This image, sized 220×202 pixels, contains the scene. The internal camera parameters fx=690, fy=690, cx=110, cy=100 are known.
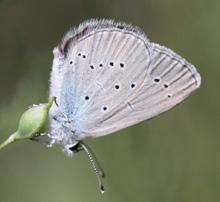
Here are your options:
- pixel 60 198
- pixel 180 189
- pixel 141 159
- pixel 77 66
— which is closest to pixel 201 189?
pixel 180 189

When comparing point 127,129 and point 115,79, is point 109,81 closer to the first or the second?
point 115,79

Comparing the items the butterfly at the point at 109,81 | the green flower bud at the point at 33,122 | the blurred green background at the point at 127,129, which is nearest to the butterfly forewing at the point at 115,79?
the butterfly at the point at 109,81

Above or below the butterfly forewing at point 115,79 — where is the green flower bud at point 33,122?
below

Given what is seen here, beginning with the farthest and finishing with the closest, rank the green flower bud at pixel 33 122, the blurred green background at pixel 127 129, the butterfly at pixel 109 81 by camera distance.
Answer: the blurred green background at pixel 127 129 < the butterfly at pixel 109 81 < the green flower bud at pixel 33 122

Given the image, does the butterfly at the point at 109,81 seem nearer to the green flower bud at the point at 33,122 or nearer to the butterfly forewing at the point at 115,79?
the butterfly forewing at the point at 115,79

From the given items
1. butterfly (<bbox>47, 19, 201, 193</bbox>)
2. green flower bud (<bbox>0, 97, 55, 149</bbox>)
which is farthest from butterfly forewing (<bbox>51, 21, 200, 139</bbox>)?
green flower bud (<bbox>0, 97, 55, 149</bbox>)

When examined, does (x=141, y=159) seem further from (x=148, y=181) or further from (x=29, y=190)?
(x=29, y=190)

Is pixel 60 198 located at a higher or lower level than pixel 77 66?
lower
